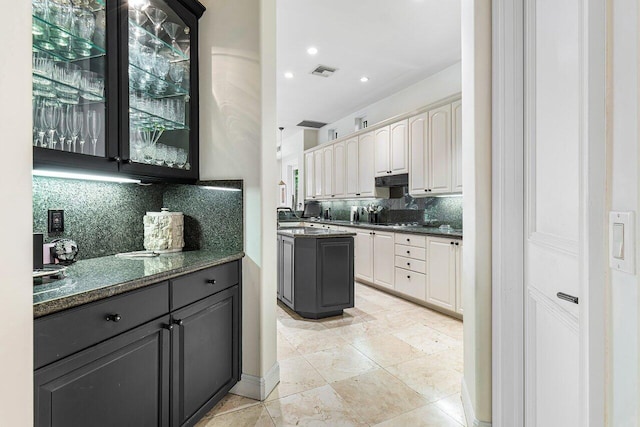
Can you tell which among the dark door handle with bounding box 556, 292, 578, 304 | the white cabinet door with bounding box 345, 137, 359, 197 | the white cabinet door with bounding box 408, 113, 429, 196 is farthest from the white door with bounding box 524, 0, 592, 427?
the white cabinet door with bounding box 345, 137, 359, 197

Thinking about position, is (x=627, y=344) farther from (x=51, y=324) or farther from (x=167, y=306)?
(x=167, y=306)

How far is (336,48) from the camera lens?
3986 millimetres

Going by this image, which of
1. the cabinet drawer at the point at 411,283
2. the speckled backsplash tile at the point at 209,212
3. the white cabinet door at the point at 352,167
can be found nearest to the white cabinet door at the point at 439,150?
the cabinet drawer at the point at 411,283

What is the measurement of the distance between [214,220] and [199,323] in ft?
2.28

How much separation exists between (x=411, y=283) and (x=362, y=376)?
1.98 meters

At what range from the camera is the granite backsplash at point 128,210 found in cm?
168

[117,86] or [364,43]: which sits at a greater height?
[364,43]

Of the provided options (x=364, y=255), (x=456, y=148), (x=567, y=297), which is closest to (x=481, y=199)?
(x=567, y=297)

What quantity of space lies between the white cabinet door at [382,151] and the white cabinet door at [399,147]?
0.08 m

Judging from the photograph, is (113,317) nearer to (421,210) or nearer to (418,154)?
(418,154)

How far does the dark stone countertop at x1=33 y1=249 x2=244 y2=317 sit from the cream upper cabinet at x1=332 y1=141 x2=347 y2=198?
447 centimetres

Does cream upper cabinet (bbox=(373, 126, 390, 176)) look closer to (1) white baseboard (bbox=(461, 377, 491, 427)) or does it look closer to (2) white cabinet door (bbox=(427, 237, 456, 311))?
(2) white cabinet door (bbox=(427, 237, 456, 311))

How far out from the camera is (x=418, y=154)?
4.42m

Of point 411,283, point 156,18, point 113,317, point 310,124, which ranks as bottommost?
point 411,283
